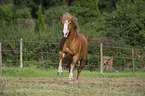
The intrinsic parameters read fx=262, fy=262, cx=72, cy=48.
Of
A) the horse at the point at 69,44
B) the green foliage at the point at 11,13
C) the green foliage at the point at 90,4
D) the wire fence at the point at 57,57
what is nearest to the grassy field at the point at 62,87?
the horse at the point at 69,44

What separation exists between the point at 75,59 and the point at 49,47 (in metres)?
10.6

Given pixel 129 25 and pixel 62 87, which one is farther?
pixel 129 25

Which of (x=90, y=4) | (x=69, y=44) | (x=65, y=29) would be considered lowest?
(x=69, y=44)

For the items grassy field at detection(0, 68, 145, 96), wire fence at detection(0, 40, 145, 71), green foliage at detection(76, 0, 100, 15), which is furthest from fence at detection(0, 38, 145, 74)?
green foliage at detection(76, 0, 100, 15)

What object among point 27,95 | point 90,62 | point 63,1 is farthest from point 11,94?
point 63,1

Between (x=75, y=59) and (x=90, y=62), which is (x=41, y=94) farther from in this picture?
(x=90, y=62)

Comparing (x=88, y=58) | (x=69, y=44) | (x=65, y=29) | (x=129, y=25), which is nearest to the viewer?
(x=65, y=29)

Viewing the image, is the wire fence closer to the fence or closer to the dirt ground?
the fence

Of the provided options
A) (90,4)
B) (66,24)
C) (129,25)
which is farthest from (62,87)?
(90,4)

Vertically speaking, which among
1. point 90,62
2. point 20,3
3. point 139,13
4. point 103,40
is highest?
point 20,3

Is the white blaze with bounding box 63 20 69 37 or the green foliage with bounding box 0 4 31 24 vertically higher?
the green foliage with bounding box 0 4 31 24

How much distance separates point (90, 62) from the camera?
19453 millimetres

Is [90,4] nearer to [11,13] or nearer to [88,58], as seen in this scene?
[11,13]

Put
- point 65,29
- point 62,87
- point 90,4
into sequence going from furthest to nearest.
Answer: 1. point 90,4
2. point 65,29
3. point 62,87
